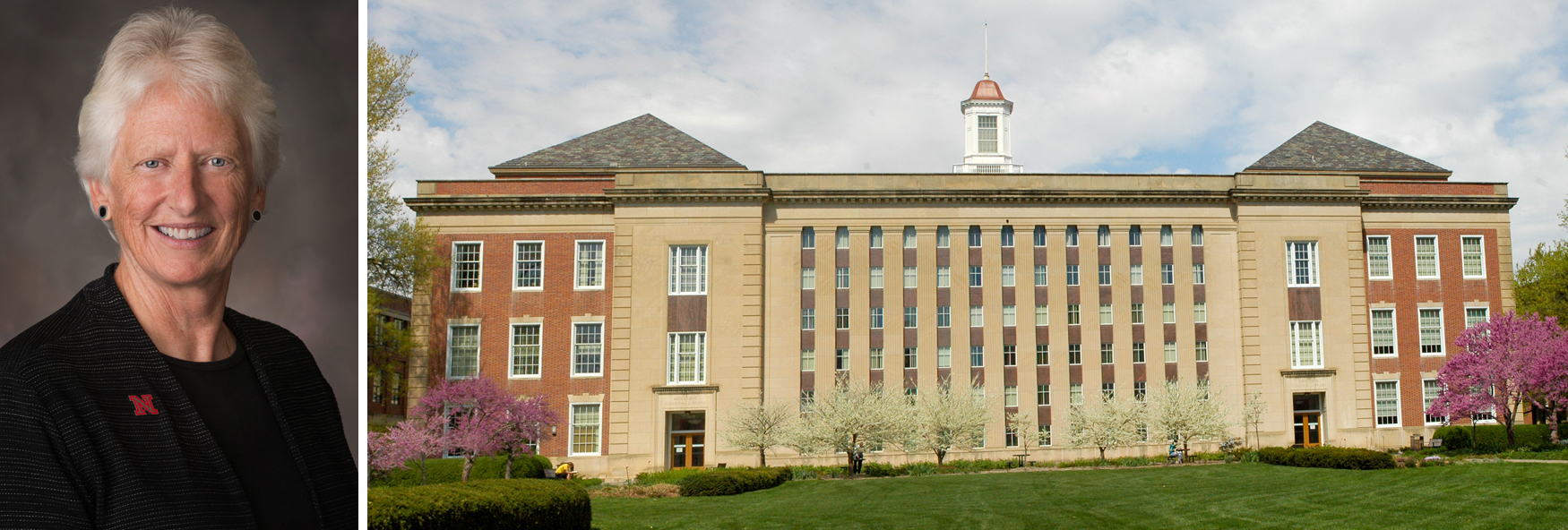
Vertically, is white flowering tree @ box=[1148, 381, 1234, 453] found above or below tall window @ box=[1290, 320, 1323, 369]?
below

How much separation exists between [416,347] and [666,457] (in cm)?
1048

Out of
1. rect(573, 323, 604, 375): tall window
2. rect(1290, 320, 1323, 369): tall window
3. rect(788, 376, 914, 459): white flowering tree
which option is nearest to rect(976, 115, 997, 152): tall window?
rect(1290, 320, 1323, 369): tall window

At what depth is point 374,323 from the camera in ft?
94.1

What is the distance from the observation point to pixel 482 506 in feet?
40.2

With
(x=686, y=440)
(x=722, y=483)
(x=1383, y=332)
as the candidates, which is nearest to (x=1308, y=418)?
(x=1383, y=332)

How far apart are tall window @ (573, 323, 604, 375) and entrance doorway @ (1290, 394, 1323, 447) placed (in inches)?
1082

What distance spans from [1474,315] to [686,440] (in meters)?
32.5

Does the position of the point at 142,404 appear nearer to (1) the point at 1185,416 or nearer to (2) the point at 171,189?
(2) the point at 171,189

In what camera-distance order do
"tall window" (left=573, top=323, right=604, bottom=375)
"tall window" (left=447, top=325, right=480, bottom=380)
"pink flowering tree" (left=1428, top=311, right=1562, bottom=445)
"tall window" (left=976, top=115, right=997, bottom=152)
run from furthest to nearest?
"tall window" (left=976, top=115, right=997, bottom=152) → "tall window" (left=573, top=323, right=604, bottom=375) → "tall window" (left=447, top=325, right=480, bottom=380) → "pink flowering tree" (left=1428, top=311, right=1562, bottom=445)

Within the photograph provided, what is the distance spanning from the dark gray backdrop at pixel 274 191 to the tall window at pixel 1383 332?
1747 inches

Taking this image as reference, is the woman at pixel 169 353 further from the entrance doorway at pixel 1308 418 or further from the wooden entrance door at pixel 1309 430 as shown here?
the wooden entrance door at pixel 1309 430

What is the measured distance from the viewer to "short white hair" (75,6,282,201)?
4.81m

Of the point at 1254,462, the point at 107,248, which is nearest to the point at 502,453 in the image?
the point at 1254,462

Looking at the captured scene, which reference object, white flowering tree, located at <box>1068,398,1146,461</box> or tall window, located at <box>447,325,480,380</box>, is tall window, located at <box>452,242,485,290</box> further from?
white flowering tree, located at <box>1068,398,1146,461</box>
